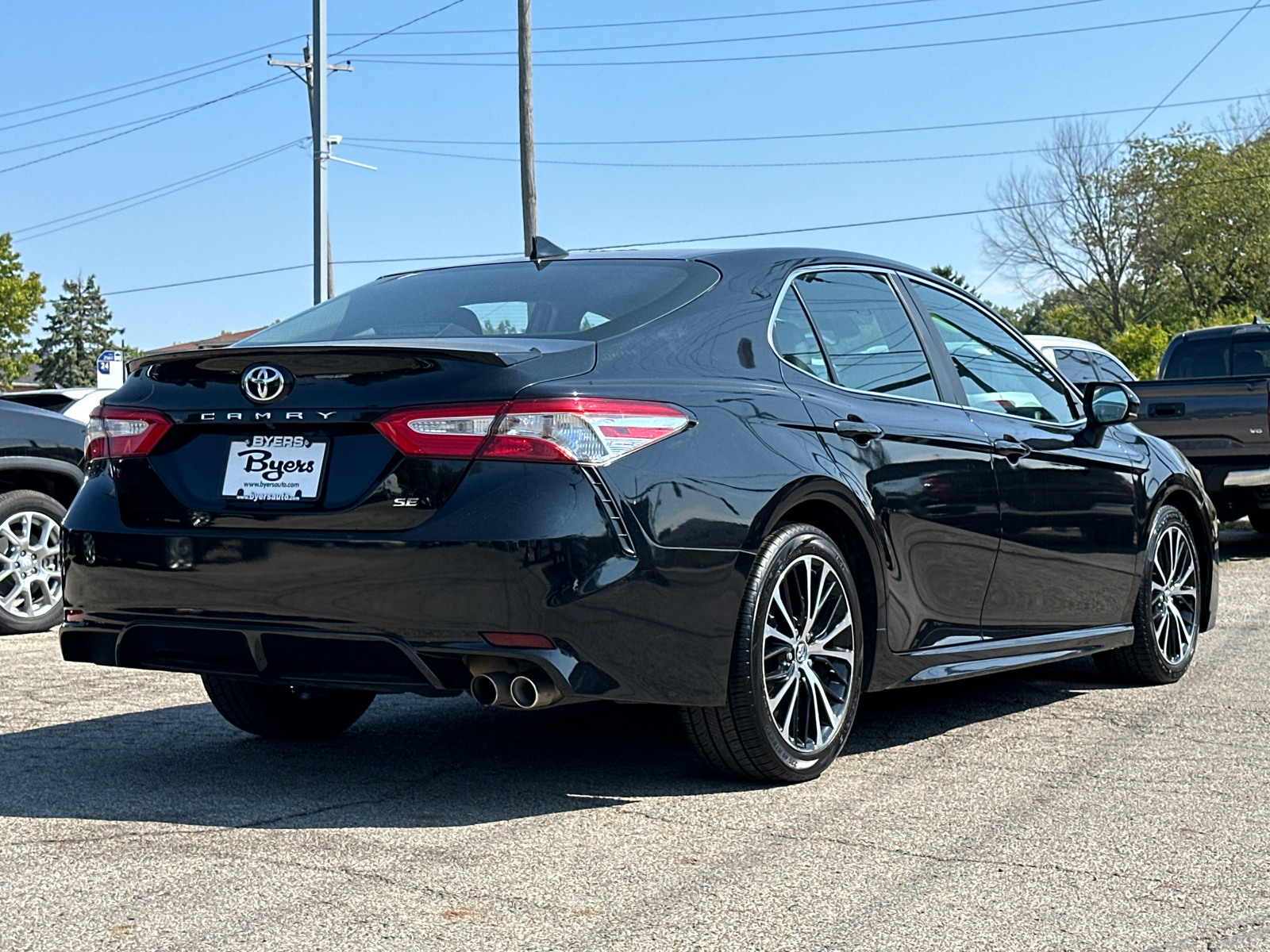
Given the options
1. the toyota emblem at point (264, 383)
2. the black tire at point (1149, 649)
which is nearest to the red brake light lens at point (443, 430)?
the toyota emblem at point (264, 383)

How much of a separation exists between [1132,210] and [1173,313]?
4545mm

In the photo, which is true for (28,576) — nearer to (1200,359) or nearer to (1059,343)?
(1200,359)

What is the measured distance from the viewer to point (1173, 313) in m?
62.6

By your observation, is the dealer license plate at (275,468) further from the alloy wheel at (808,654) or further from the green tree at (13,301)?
the green tree at (13,301)

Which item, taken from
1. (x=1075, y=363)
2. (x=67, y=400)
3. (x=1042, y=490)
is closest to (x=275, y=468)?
(x=1042, y=490)

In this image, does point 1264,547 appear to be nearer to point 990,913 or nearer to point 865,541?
point 865,541

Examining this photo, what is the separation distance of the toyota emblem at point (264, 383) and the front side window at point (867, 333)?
5.47 ft

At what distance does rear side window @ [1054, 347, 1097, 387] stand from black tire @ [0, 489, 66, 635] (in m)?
9.58

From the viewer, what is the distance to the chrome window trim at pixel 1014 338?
221 inches

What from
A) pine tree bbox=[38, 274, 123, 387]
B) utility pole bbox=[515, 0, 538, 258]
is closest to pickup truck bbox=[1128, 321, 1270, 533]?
utility pole bbox=[515, 0, 538, 258]

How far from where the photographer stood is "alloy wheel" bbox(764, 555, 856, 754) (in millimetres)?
4402

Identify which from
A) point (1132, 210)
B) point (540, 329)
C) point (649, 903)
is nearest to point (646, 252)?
→ point (540, 329)

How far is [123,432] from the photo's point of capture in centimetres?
436

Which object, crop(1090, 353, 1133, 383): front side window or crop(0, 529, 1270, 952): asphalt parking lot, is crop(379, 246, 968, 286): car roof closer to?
crop(0, 529, 1270, 952): asphalt parking lot
